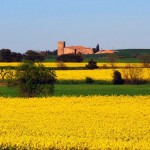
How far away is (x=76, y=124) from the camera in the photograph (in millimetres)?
19859

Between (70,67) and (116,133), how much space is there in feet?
202

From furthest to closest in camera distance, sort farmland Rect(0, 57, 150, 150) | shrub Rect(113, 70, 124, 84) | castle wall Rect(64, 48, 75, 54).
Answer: castle wall Rect(64, 48, 75, 54)
shrub Rect(113, 70, 124, 84)
farmland Rect(0, 57, 150, 150)

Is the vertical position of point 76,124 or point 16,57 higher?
point 16,57

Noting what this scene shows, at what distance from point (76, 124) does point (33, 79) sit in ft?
52.8

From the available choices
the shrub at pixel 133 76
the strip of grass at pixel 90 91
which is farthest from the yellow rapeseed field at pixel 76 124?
the shrub at pixel 133 76

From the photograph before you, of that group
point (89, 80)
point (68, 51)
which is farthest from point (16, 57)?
point (68, 51)

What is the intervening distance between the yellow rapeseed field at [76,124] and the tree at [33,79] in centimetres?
604

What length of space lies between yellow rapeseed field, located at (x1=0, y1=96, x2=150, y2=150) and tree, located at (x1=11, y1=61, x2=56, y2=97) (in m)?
6.04

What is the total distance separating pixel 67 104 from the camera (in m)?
27.8

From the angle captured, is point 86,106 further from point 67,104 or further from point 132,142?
point 132,142

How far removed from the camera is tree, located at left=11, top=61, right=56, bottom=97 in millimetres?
35781

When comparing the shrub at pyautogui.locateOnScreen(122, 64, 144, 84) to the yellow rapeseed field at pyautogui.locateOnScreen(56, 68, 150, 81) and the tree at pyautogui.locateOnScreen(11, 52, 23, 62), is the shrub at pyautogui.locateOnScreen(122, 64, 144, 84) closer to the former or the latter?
the yellow rapeseed field at pyautogui.locateOnScreen(56, 68, 150, 81)

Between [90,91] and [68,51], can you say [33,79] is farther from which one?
[68,51]

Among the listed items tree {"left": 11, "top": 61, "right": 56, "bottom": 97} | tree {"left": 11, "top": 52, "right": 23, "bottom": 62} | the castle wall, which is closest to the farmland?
tree {"left": 11, "top": 61, "right": 56, "bottom": 97}
